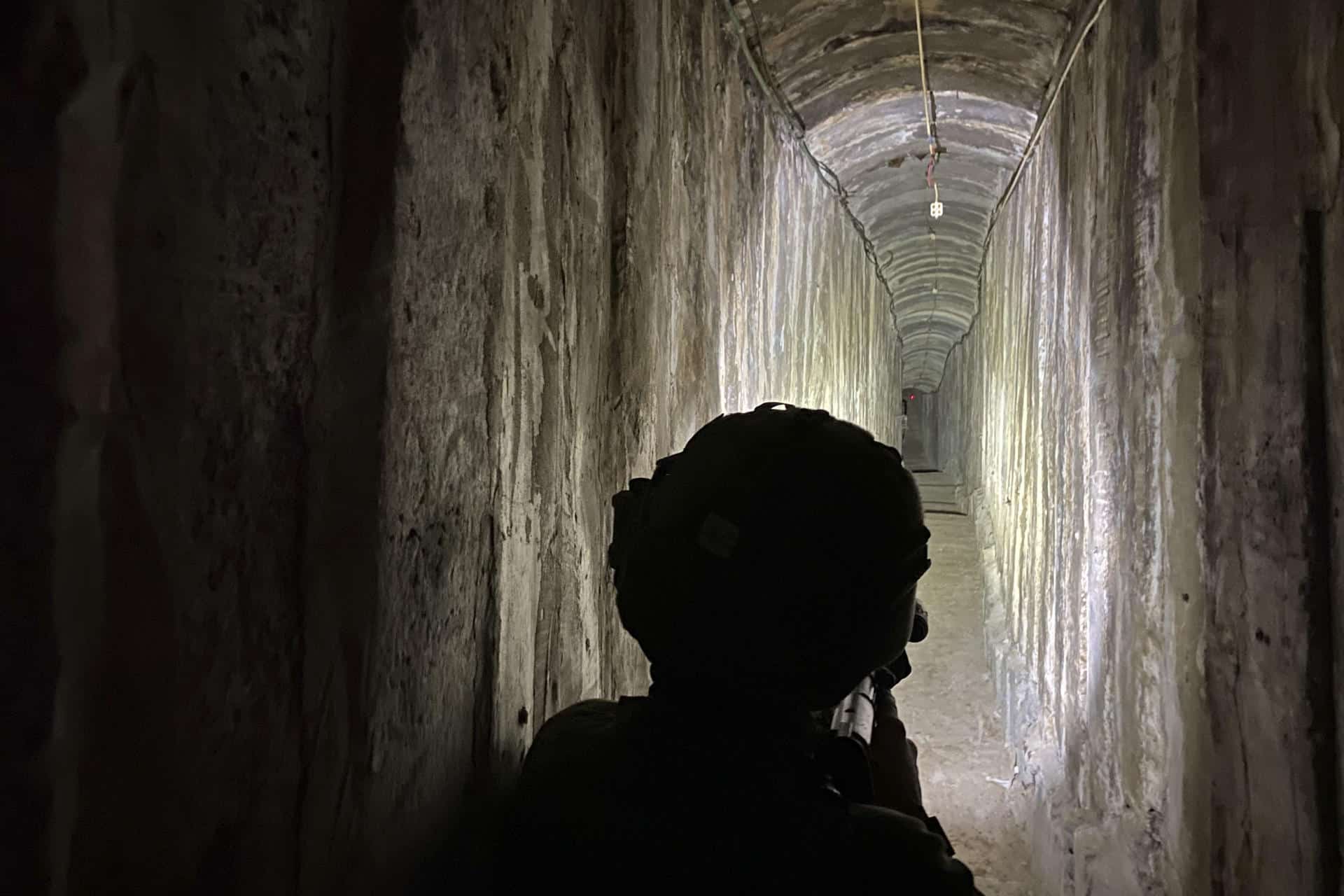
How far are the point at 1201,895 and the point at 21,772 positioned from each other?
235 centimetres

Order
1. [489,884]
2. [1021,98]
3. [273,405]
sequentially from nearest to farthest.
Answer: [273,405], [489,884], [1021,98]

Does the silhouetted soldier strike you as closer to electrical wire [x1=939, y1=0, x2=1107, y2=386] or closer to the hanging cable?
electrical wire [x1=939, y1=0, x2=1107, y2=386]

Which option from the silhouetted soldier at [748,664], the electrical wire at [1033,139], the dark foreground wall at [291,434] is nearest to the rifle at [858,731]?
the silhouetted soldier at [748,664]

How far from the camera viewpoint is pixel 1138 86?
101 inches

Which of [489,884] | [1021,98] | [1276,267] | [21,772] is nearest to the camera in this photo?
[21,772]

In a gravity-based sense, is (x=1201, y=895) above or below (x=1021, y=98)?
below

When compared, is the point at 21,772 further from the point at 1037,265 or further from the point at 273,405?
the point at 1037,265

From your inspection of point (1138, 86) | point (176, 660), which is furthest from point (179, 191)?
point (1138, 86)

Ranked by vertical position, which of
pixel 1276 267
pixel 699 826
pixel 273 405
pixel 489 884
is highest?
pixel 1276 267

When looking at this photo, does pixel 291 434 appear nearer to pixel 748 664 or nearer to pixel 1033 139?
pixel 748 664

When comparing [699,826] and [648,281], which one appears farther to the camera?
[648,281]

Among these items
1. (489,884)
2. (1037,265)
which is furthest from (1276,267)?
(1037,265)

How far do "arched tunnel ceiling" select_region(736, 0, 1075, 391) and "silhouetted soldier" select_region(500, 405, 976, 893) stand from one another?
2872mm

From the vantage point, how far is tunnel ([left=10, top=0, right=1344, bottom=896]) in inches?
28.1
